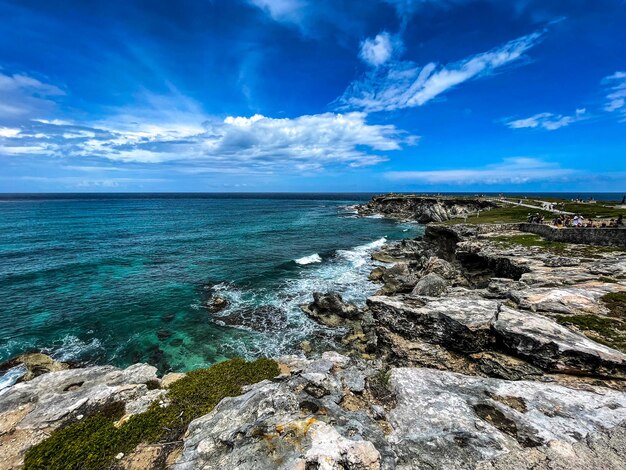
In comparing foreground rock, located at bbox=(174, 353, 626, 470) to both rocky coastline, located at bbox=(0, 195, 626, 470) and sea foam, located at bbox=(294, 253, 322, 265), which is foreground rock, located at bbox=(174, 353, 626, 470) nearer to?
rocky coastline, located at bbox=(0, 195, 626, 470)

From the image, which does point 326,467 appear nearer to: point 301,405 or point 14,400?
point 301,405

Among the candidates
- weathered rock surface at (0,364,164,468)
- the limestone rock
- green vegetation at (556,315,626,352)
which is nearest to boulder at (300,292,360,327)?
the limestone rock

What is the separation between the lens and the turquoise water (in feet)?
75.7

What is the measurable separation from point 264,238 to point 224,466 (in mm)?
59168

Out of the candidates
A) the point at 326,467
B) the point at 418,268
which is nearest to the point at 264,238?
the point at 418,268

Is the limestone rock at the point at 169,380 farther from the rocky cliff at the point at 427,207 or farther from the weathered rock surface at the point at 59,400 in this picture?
the rocky cliff at the point at 427,207

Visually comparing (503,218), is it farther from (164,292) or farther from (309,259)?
(164,292)

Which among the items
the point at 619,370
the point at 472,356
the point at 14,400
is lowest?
the point at 14,400

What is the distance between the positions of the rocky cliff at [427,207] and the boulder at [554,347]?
2458 inches

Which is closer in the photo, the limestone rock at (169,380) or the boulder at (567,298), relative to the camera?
the limestone rock at (169,380)

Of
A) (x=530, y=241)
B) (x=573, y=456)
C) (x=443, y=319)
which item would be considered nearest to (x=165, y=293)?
(x=443, y=319)

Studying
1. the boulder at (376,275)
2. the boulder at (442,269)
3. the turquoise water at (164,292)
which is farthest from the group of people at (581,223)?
the turquoise water at (164,292)

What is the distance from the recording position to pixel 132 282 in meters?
36.0

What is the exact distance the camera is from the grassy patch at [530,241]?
24934 mm
